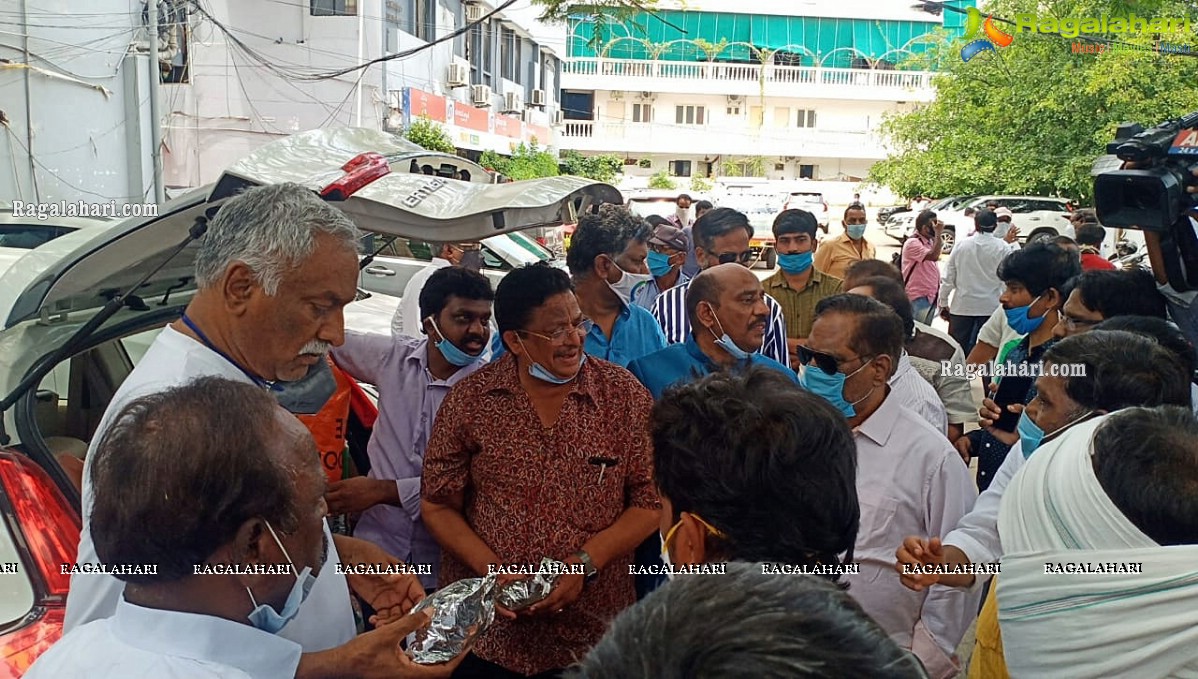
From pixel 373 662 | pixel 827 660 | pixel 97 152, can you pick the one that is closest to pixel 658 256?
pixel 373 662

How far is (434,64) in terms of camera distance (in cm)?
2070

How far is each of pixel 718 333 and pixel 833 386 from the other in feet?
2.04

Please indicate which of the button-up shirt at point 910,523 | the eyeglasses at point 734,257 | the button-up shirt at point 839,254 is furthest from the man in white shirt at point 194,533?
the button-up shirt at point 839,254

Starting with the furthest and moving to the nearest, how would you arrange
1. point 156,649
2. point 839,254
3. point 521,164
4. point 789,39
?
point 789,39
point 521,164
point 839,254
point 156,649

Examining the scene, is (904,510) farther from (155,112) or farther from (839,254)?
(155,112)

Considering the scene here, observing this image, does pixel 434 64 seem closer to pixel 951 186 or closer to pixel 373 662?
pixel 951 186

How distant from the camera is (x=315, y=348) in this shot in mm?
2088

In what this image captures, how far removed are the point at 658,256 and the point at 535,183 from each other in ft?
9.97

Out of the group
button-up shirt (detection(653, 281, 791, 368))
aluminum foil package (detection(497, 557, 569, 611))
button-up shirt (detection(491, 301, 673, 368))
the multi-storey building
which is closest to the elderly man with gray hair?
aluminum foil package (detection(497, 557, 569, 611))

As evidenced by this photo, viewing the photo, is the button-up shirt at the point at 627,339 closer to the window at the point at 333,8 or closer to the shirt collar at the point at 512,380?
the shirt collar at the point at 512,380

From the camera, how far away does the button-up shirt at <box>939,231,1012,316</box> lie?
25.3ft

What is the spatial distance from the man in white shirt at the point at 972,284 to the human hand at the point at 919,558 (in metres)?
6.08

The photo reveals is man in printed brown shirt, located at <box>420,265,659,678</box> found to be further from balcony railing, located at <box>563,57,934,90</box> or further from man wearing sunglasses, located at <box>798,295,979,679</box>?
balcony railing, located at <box>563,57,934,90</box>

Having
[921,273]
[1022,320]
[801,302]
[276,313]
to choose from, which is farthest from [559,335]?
[921,273]
